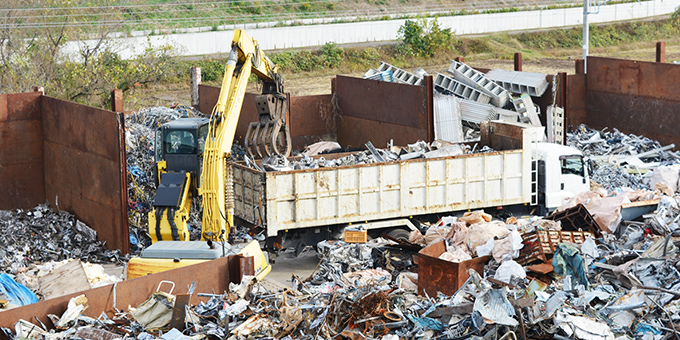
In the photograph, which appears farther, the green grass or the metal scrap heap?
the green grass

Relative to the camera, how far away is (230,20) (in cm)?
4666

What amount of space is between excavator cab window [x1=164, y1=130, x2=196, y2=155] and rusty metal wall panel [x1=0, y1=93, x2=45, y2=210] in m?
3.84

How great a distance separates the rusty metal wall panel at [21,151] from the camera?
16.5 metres

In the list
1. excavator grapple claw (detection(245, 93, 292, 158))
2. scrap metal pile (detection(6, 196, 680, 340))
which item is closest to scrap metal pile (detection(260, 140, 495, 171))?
excavator grapple claw (detection(245, 93, 292, 158))

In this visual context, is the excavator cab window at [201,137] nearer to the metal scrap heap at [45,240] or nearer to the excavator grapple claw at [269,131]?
the excavator grapple claw at [269,131]

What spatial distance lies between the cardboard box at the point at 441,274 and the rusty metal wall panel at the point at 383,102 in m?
8.11

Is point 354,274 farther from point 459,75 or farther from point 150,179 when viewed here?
point 459,75

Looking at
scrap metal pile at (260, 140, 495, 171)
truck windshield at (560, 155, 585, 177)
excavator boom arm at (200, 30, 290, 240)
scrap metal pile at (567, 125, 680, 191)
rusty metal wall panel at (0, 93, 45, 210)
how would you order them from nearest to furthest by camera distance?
excavator boom arm at (200, 30, 290, 240)
scrap metal pile at (260, 140, 495, 171)
truck windshield at (560, 155, 585, 177)
rusty metal wall panel at (0, 93, 45, 210)
scrap metal pile at (567, 125, 680, 191)

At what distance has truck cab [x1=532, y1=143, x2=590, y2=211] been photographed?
A: 15438mm

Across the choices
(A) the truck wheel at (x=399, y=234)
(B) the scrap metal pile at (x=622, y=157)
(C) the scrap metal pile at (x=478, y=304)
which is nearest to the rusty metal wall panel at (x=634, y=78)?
(B) the scrap metal pile at (x=622, y=157)

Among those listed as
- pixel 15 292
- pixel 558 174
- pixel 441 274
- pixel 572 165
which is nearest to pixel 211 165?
pixel 15 292

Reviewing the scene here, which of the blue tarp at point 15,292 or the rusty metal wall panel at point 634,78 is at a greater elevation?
the rusty metal wall panel at point 634,78

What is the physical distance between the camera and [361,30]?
44750 mm

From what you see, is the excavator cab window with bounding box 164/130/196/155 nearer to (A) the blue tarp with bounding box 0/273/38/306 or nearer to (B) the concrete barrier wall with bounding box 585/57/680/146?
(A) the blue tarp with bounding box 0/273/38/306
